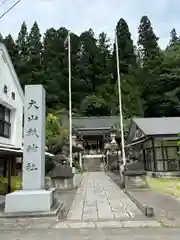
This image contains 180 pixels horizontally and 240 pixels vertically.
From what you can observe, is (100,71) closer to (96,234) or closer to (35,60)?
(35,60)

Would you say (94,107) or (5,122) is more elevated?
(94,107)

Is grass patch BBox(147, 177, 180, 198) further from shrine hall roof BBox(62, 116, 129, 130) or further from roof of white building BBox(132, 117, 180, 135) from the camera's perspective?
shrine hall roof BBox(62, 116, 129, 130)

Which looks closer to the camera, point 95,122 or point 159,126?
point 159,126

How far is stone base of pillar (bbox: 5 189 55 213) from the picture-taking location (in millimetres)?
7238

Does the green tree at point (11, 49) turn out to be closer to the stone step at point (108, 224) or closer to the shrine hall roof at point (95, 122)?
the shrine hall roof at point (95, 122)

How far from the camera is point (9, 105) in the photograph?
1483 cm

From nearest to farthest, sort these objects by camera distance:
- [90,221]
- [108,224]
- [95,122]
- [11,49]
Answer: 1. [108,224]
2. [90,221]
3. [95,122]
4. [11,49]

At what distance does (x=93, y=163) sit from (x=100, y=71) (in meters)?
23.7

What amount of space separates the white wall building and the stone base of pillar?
641cm

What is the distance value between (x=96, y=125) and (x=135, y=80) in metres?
10.7

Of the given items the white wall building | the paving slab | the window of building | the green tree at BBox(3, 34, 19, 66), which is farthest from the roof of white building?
the green tree at BBox(3, 34, 19, 66)

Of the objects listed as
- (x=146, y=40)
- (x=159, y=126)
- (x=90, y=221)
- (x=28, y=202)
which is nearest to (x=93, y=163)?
(x=159, y=126)

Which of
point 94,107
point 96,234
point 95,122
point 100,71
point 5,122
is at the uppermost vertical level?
point 100,71

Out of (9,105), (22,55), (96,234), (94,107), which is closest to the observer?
(96,234)
